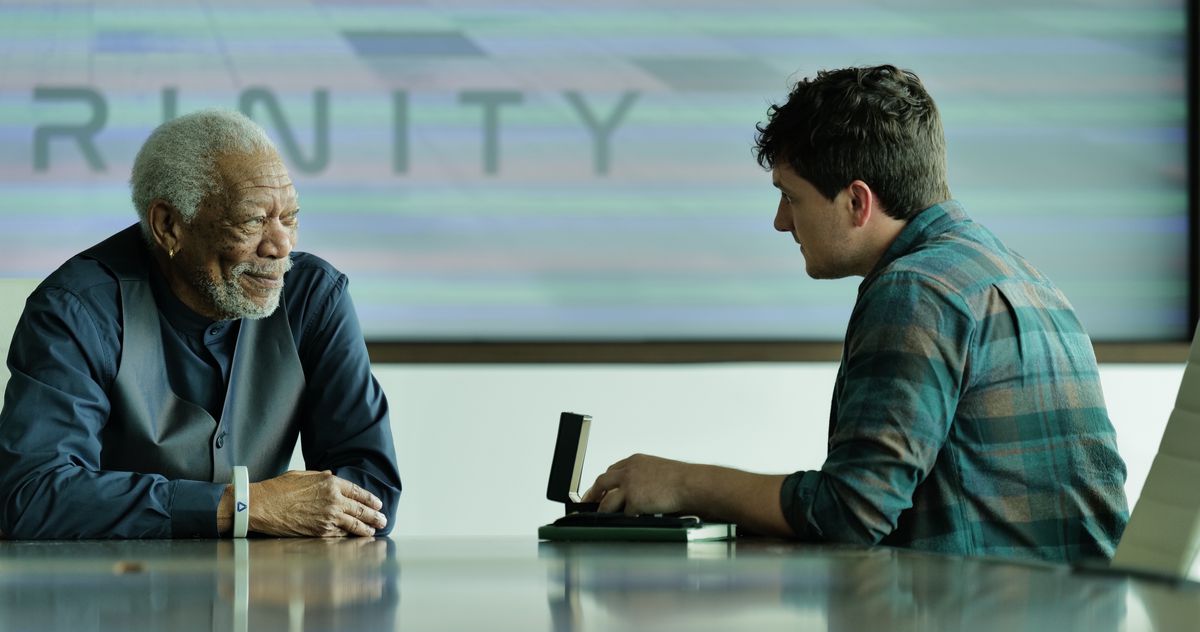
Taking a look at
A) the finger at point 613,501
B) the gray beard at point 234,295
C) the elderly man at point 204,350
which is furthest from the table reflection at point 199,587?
the gray beard at point 234,295

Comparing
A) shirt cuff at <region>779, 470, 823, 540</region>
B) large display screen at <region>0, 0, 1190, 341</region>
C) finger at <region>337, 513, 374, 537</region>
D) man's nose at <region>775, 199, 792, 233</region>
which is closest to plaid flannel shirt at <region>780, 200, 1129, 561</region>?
shirt cuff at <region>779, 470, 823, 540</region>

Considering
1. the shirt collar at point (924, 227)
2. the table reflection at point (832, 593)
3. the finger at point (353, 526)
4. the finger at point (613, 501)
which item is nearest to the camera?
the table reflection at point (832, 593)

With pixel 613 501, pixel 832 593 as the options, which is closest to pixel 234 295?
pixel 613 501

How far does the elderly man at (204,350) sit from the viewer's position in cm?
200

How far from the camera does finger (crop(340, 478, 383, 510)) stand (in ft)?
6.35

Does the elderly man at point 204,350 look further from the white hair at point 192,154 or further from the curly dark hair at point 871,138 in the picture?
the curly dark hair at point 871,138

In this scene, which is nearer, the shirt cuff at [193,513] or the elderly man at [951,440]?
the elderly man at [951,440]

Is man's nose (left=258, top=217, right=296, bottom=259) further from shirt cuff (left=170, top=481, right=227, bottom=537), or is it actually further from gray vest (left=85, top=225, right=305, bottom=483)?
shirt cuff (left=170, top=481, right=227, bottom=537)

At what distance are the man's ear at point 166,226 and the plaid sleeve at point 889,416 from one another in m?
1.16

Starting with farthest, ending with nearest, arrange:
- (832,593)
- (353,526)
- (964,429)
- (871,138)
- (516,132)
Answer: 1. (516,132)
2. (353,526)
3. (871,138)
4. (964,429)
5. (832,593)

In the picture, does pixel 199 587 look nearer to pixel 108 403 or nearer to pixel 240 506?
pixel 240 506

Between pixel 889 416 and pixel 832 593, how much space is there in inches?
22.5

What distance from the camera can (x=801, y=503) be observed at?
154 centimetres

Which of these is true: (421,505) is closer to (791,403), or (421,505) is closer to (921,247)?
(791,403)
